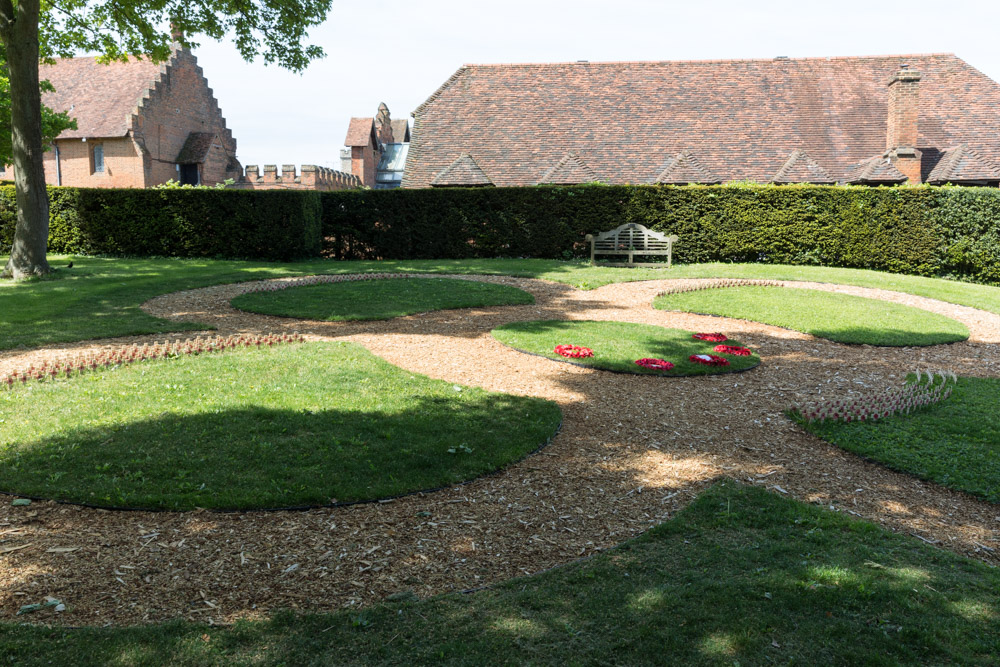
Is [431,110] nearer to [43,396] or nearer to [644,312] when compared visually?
[644,312]

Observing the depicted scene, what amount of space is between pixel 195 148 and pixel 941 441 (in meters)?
47.5

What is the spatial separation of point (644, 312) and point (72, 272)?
14756 millimetres

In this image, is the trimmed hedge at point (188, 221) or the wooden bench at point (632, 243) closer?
the wooden bench at point (632, 243)

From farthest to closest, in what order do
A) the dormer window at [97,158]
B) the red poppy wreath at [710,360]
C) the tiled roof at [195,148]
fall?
the tiled roof at [195,148], the dormer window at [97,158], the red poppy wreath at [710,360]

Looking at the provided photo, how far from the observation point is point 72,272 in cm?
1764

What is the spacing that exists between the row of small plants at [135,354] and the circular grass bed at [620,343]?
11.2 ft

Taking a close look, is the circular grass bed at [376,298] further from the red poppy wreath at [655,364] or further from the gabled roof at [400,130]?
the gabled roof at [400,130]

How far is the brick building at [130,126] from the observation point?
135 ft

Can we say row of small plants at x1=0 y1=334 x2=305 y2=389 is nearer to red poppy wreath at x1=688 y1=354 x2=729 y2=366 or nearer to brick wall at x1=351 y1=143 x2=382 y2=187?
red poppy wreath at x1=688 y1=354 x2=729 y2=366

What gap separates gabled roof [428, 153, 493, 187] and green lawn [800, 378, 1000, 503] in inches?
856

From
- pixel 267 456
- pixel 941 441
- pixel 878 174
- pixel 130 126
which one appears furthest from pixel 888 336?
pixel 130 126

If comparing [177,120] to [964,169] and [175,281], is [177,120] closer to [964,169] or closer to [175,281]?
[175,281]

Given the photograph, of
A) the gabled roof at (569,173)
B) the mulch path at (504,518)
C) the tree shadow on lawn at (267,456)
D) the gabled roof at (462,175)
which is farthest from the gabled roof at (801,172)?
the tree shadow on lawn at (267,456)

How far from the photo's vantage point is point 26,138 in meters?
16.5
